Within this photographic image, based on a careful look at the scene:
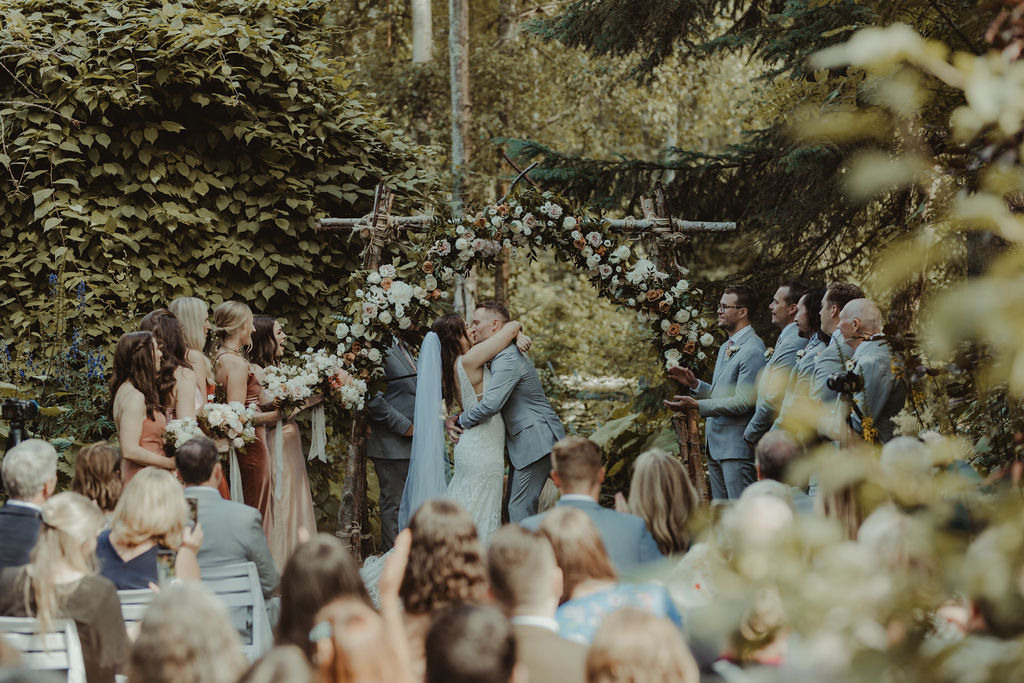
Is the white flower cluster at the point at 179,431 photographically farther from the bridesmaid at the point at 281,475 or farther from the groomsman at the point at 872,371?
the groomsman at the point at 872,371

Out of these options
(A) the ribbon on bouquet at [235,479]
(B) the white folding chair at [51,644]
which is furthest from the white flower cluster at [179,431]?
(B) the white folding chair at [51,644]

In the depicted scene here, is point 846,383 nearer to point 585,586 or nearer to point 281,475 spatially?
point 585,586

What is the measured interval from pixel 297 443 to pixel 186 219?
199 cm

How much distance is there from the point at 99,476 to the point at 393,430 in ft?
8.67

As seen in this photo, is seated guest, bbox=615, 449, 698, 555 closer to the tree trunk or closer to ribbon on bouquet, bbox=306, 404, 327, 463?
ribbon on bouquet, bbox=306, 404, 327, 463

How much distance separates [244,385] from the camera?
5906 millimetres

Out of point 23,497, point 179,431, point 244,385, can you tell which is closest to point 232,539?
point 23,497

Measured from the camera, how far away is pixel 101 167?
23.5ft

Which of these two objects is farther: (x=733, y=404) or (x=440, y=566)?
(x=733, y=404)

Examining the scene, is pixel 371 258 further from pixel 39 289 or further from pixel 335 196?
pixel 39 289

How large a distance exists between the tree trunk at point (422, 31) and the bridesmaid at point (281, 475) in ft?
27.3

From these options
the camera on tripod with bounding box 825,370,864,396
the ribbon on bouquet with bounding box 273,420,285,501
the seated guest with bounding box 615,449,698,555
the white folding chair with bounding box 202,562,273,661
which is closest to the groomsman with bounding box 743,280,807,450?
the camera on tripod with bounding box 825,370,864,396

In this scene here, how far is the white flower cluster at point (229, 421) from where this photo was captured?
5480 mm

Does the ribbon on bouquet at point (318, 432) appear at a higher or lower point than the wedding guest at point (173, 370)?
lower
